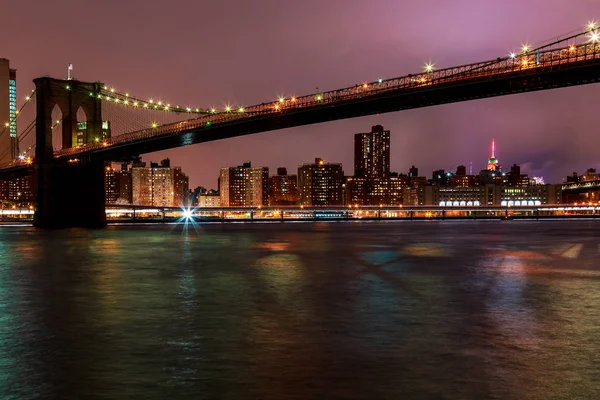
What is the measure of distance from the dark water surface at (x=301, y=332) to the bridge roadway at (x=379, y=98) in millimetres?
26608

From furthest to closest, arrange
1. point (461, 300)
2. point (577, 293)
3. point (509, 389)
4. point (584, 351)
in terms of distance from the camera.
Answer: point (577, 293), point (461, 300), point (584, 351), point (509, 389)

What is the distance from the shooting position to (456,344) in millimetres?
8086

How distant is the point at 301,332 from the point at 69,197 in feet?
165

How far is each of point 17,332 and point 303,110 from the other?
45.0 meters

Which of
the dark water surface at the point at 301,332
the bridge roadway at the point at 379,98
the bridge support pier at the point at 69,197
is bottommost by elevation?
the dark water surface at the point at 301,332

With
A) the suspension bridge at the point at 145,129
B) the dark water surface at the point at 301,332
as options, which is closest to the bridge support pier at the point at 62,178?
the suspension bridge at the point at 145,129

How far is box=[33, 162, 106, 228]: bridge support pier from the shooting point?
54.1 meters

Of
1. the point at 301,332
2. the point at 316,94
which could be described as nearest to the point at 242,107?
the point at 316,94

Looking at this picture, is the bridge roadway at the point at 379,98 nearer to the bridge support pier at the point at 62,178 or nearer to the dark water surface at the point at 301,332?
the bridge support pier at the point at 62,178

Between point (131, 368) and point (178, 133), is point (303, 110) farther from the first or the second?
point (131, 368)

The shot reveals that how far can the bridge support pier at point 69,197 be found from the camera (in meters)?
54.1

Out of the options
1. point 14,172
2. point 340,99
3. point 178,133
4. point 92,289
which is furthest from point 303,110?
point 92,289

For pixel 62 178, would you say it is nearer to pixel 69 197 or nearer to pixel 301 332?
pixel 69 197

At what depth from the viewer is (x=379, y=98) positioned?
4950 centimetres
